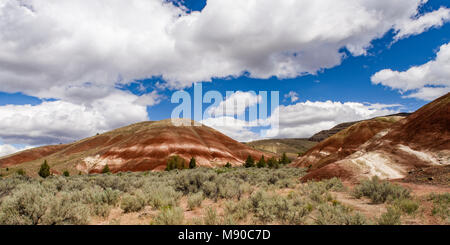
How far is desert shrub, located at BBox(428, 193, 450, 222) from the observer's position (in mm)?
6787

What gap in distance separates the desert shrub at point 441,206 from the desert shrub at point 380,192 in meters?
0.91

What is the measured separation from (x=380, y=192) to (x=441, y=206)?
2.13 meters

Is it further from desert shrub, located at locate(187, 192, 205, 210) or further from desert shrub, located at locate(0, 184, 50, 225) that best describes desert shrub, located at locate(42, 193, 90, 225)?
desert shrub, located at locate(187, 192, 205, 210)

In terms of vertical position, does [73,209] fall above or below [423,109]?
below

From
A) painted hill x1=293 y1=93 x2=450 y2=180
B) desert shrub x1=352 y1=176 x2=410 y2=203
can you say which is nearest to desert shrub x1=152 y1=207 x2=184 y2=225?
desert shrub x1=352 y1=176 x2=410 y2=203

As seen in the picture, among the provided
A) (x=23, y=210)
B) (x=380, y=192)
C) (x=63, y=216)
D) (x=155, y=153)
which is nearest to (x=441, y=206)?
(x=380, y=192)

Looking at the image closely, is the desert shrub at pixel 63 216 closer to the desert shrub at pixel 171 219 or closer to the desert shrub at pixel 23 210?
the desert shrub at pixel 23 210

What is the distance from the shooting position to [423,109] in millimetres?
24938

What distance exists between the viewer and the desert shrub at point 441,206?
679 cm

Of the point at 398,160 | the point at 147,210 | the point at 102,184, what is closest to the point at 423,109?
the point at 398,160
